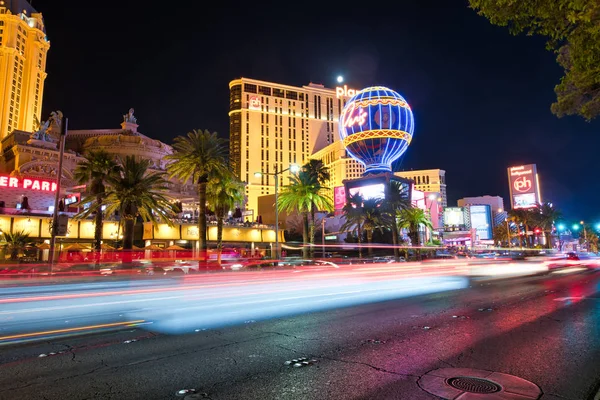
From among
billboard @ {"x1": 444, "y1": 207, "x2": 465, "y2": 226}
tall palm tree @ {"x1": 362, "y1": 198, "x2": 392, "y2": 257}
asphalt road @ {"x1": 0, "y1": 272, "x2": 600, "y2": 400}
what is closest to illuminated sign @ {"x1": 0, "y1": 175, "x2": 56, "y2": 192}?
tall palm tree @ {"x1": 362, "y1": 198, "x2": 392, "y2": 257}

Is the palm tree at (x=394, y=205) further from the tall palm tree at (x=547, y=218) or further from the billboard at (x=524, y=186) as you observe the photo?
the billboard at (x=524, y=186)

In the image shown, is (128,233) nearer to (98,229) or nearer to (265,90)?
(98,229)

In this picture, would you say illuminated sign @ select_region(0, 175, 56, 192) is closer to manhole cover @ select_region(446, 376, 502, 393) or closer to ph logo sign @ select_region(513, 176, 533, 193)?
manhole cover @ select_region(446, 376, 502, 393)

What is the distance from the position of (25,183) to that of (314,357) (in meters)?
50.5

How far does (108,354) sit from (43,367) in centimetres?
92

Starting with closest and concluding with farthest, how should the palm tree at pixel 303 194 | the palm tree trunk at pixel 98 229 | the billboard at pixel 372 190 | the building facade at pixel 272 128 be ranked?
the palm tree trunk at pixel 98 229 → the palm tree at pixel 303 194 → the billboard at pixel 372 190 → the building facade at pixel 272 128

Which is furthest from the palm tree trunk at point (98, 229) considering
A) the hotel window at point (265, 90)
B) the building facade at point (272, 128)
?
the hotel window at point (265, 90)

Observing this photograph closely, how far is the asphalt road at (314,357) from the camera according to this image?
4.75 meters

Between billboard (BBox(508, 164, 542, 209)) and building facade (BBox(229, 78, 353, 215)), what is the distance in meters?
76.5

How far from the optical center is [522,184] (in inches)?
4545

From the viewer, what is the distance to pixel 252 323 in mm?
8992

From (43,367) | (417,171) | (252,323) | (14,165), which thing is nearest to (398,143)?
(252,323)

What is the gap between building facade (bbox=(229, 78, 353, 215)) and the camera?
156 m

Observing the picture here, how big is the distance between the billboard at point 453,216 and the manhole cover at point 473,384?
14166 centimetres
